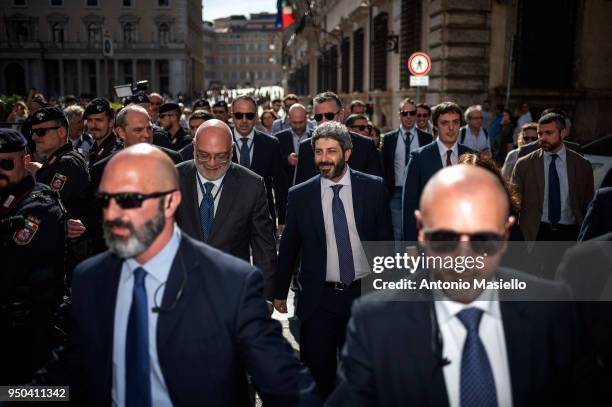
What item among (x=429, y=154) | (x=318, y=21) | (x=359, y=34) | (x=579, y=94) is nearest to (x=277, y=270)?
(x=429, y=154)

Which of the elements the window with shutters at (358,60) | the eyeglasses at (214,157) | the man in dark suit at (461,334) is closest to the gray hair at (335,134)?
the eyeglasses at (214,157)

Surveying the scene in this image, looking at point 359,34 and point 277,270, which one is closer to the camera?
point 277,270

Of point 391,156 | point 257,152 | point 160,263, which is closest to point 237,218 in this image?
point 160,263

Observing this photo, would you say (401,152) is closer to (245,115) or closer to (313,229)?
(245,115)

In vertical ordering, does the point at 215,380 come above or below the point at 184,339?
below

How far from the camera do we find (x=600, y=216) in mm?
3824

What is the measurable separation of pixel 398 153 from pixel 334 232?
4.40 m

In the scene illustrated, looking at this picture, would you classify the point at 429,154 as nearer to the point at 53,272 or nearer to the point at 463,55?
the point at 53,272

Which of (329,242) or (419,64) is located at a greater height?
(419,64)

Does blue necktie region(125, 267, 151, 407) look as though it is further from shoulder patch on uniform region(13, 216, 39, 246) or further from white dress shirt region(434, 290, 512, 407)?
A: shoulder patch on uniform region(13, 216, 39, 246)

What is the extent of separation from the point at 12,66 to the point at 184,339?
10422 cm

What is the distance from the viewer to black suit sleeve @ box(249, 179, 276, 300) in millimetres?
4586

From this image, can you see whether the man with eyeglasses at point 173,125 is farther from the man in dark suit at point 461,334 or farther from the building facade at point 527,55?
the building facade at point 527,55

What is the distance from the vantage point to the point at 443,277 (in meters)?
2.07
